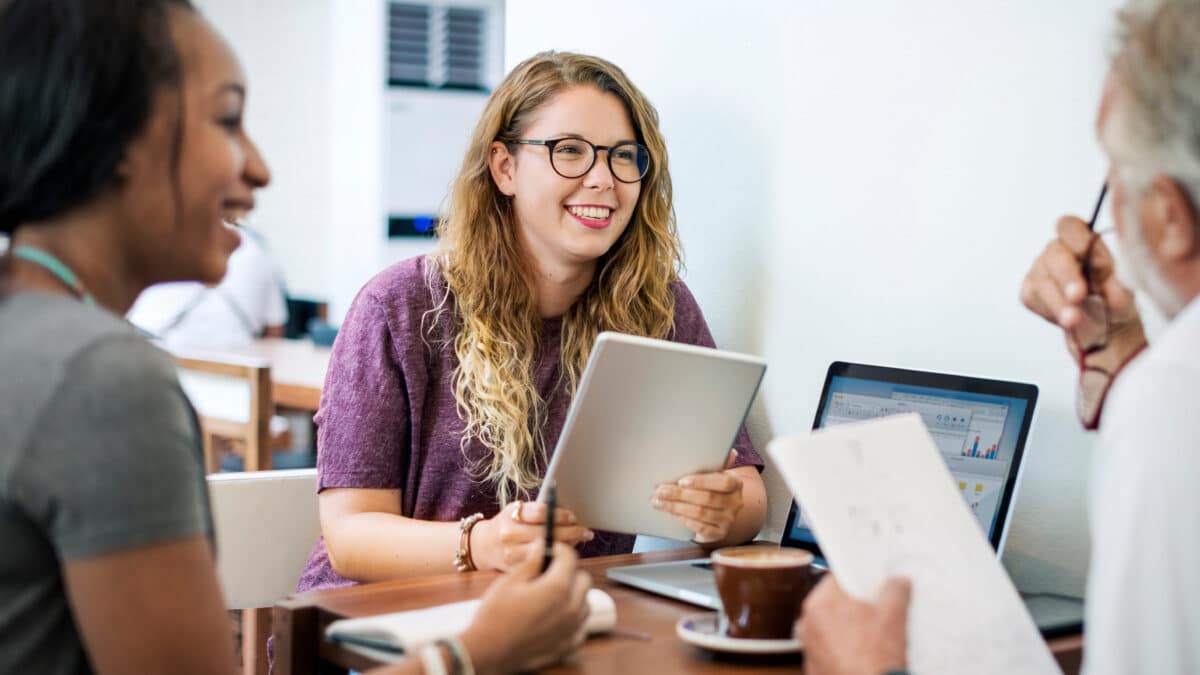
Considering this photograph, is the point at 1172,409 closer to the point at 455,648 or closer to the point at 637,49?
the point at 455,648

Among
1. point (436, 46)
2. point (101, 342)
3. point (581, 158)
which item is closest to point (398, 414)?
point (581, 158)

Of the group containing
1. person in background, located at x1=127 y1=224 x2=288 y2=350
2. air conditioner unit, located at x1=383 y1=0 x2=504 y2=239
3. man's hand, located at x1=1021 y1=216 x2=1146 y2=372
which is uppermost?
air conditioner unit, located at x1=383 y1=0 x2=504 y2=239

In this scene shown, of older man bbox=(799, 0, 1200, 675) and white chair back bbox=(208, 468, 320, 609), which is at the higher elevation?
older man bbox=(799, 0, 1200, 675)

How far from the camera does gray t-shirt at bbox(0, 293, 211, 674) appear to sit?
34.2 inches

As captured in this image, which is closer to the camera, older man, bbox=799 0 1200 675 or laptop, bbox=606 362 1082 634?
older man, bbox=799 0 1200 675

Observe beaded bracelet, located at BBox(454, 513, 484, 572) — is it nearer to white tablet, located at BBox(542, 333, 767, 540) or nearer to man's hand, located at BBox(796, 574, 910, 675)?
white tablet, located at BBox(542, 333, 767, 540)

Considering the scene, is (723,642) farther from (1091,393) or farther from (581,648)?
(1091,393)

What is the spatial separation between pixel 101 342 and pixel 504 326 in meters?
0.93

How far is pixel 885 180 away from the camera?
5.57 feet

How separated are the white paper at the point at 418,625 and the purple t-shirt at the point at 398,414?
47 centimetres

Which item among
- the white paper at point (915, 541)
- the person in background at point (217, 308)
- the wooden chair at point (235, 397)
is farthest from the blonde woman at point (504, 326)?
the person in background at point (217, 308)

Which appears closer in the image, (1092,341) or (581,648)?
(581,648)

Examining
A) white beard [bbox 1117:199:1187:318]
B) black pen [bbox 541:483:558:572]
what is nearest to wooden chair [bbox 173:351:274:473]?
black pen [bbox 541:483:558:572]

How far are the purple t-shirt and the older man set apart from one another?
0.77 meters
